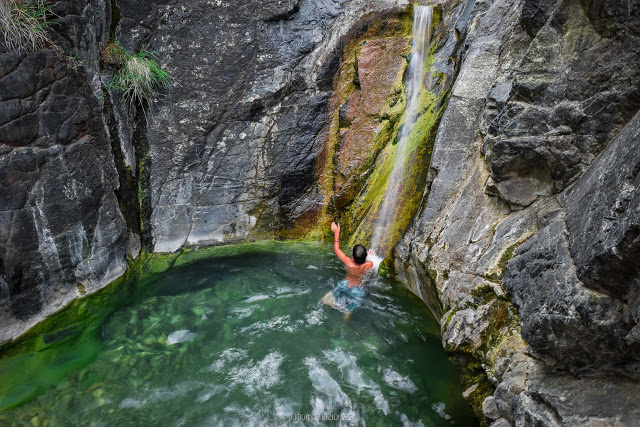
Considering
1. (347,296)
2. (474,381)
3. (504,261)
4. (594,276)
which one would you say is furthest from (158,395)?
(594,276)

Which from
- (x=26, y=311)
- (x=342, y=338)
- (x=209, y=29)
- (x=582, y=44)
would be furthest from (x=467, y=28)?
(x=26, y=311)

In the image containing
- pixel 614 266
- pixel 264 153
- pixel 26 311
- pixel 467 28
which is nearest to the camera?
pixel 614 266

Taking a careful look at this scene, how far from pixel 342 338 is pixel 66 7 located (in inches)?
212

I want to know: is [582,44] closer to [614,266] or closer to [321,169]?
[614,266]

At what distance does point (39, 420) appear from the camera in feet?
12.2

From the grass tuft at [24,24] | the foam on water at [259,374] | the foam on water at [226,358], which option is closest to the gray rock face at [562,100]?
the foam on water at [259,374]

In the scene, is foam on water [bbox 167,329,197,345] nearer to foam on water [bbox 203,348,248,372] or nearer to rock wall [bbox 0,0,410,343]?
foam on water [bbox 203,348,248,372]

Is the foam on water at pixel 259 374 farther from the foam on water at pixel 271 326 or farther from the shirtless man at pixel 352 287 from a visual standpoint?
the shirtless man at pixel 352 287

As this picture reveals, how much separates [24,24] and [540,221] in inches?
228

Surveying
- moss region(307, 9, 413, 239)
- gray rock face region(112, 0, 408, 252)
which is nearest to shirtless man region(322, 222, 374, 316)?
moss region(307, 9, 413, 239)

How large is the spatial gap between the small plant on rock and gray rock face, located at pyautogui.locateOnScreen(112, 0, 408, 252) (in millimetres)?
186

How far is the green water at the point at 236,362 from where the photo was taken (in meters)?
3.83

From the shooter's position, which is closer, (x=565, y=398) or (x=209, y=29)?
(x=565, y=398)

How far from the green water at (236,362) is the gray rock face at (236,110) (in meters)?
1.42
